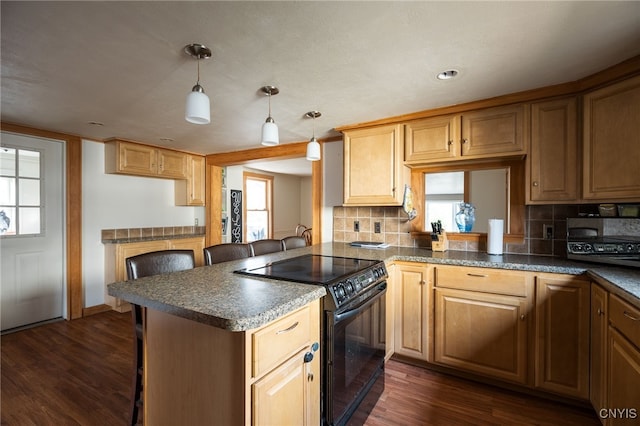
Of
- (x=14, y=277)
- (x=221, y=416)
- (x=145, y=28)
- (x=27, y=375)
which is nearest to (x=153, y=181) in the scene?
(x=14, y=277)

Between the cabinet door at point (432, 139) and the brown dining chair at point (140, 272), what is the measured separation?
198cm

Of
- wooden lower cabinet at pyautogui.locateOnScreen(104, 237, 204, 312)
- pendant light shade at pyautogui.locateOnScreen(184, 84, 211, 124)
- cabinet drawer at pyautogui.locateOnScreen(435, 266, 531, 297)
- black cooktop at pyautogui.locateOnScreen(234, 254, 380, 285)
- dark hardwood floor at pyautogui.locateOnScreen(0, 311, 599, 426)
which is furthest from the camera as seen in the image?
wooden lower cabinet at pyautogui.locateOnScreen(104, 237, 204, 312)

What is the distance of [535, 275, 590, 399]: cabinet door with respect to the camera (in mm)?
1792

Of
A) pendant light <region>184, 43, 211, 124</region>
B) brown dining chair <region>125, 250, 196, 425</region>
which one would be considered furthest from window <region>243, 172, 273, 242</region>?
pendant light <region>184, 43, 211, 124</region>

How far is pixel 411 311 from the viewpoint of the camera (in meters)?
2.30

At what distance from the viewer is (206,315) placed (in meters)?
1.00

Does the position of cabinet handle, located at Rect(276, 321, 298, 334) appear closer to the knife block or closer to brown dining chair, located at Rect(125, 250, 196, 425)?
brown dining chair, located at Rect(125, 250, 196, 425)

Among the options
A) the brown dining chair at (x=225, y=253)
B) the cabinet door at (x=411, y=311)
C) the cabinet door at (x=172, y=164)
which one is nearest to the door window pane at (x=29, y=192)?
the cabinet door at (x=172, y=164)

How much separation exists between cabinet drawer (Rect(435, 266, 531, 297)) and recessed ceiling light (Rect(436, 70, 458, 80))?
129 cm

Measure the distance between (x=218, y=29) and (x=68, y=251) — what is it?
10.8 ft

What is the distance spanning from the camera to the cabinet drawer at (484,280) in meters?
1.95

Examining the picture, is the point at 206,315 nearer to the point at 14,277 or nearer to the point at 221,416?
the point at 221,416

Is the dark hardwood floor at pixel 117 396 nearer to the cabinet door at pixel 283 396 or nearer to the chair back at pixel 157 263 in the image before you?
the cabinet door at pixel 283 396

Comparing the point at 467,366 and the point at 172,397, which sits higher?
the point at 172,397
